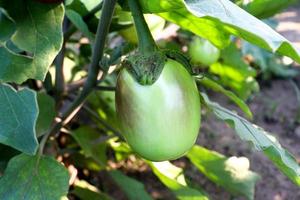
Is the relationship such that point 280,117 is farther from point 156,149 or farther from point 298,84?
point 156,149

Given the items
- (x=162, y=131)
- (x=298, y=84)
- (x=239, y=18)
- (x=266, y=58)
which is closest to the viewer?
(x=239, y=18)

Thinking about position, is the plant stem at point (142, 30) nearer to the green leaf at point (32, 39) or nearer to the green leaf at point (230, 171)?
the green leaf at point (32, 39)

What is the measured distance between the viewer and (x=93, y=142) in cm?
119

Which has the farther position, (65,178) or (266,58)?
(266,58)

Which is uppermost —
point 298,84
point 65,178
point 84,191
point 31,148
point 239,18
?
point 239,18

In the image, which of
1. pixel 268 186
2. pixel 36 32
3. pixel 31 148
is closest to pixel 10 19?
pixel 36 32

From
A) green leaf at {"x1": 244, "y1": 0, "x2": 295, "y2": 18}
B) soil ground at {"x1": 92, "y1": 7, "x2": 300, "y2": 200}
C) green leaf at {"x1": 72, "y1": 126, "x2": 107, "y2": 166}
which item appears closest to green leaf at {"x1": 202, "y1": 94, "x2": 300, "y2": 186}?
green leaf at {"x1": 244, "y1": 0, "x2": 295, "y2": 18}

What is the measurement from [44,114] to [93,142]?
279 mm

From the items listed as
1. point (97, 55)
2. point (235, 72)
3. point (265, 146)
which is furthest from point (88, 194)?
point (235, 72)

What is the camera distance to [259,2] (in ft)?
2.39

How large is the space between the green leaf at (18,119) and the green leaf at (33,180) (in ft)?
0.39

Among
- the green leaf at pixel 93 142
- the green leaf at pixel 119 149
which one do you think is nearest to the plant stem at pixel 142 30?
the green leaf at pixel 93 142

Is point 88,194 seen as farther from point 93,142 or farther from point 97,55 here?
point 97,55

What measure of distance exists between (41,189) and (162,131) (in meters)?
0.24
